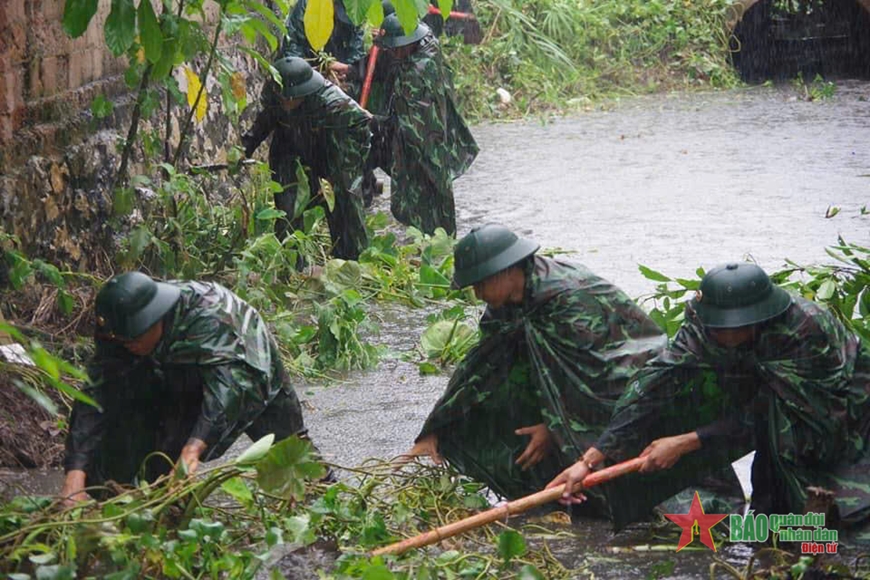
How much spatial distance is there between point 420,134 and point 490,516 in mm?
6475

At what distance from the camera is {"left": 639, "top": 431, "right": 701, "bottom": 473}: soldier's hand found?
5.25 m

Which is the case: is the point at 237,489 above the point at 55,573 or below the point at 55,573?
below

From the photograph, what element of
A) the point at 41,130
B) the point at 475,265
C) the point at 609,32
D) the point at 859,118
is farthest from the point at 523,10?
the point at 475,265

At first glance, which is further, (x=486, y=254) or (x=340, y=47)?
(x=340, y=47)

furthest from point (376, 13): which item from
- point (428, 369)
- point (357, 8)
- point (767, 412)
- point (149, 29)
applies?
point (428, 369)

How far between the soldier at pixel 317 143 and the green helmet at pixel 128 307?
4.50m

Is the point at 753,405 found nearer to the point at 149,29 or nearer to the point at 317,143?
the point at 149,29

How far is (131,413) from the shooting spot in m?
5.52

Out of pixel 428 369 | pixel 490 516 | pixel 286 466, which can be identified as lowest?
pixel 428 369

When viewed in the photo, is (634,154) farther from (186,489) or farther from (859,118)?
(186,489)

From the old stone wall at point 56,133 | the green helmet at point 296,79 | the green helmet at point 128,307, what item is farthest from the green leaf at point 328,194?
the green helmet at point 128,307

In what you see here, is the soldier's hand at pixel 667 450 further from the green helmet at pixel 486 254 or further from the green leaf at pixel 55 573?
the green leaf at pixel 55 573

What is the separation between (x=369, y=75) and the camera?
11.5 metres

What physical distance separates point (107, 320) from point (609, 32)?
14996 millimetres
